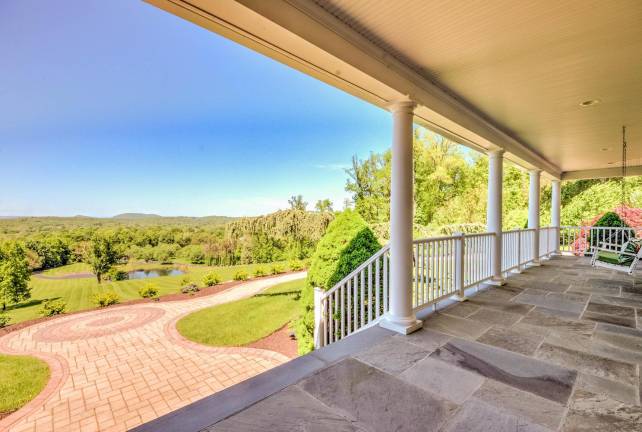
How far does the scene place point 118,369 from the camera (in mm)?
5520

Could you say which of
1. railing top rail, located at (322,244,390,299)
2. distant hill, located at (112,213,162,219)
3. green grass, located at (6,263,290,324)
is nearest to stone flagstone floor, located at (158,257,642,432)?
railing top rail, located at (322,244,390,299)

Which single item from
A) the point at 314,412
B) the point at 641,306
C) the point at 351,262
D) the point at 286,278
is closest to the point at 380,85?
the point at 314,412

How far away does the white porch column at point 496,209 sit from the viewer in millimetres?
4625

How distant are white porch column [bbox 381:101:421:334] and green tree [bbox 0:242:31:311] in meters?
13.3

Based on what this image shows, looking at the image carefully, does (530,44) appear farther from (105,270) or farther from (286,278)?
(105,270)

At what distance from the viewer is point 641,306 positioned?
358cm

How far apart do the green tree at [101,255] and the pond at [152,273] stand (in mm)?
1180

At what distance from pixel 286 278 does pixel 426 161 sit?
32.8 ft

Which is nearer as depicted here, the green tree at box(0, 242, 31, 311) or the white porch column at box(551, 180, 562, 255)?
the white porch column at box(551, 180, 562, 255)

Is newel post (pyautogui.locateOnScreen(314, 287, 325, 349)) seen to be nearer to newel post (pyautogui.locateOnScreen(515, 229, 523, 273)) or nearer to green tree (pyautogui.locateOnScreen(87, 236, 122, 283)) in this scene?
newel post (pyautogui.locateOnScreen(515, 229, 523, 273))

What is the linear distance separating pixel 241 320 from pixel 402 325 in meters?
6.95

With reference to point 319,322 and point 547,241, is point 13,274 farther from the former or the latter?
point 547,241

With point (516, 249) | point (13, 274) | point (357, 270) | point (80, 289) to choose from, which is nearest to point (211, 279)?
point (80, 289)

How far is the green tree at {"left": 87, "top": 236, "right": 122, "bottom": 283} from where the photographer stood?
41.5 ft
